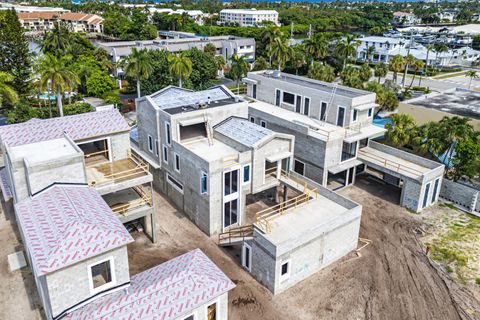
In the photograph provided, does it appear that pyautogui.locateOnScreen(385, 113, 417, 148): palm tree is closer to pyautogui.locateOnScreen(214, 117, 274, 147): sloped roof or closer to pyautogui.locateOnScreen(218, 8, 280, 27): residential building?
pyautogui.locateOnScreen(214, 117, 274, 147): sloped roof

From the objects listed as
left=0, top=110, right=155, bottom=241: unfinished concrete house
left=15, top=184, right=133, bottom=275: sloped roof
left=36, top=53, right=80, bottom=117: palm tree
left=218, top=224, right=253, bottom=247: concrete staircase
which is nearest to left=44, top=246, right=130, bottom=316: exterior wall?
left=15, top=184, right=133, bottom=275: sloped roof

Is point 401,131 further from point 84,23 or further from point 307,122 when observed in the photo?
point 84,23

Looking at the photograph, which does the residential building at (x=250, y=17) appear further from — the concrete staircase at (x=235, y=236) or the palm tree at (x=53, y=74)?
the concrete staircase at (x=235, y=236)

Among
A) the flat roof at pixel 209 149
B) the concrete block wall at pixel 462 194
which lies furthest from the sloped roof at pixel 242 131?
the concrete block wall at pixel 462 194

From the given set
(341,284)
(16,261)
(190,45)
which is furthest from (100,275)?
(190,45)

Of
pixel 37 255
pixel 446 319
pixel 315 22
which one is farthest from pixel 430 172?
pixel 315 22

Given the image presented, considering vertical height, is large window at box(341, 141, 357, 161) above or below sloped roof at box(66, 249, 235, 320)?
above
